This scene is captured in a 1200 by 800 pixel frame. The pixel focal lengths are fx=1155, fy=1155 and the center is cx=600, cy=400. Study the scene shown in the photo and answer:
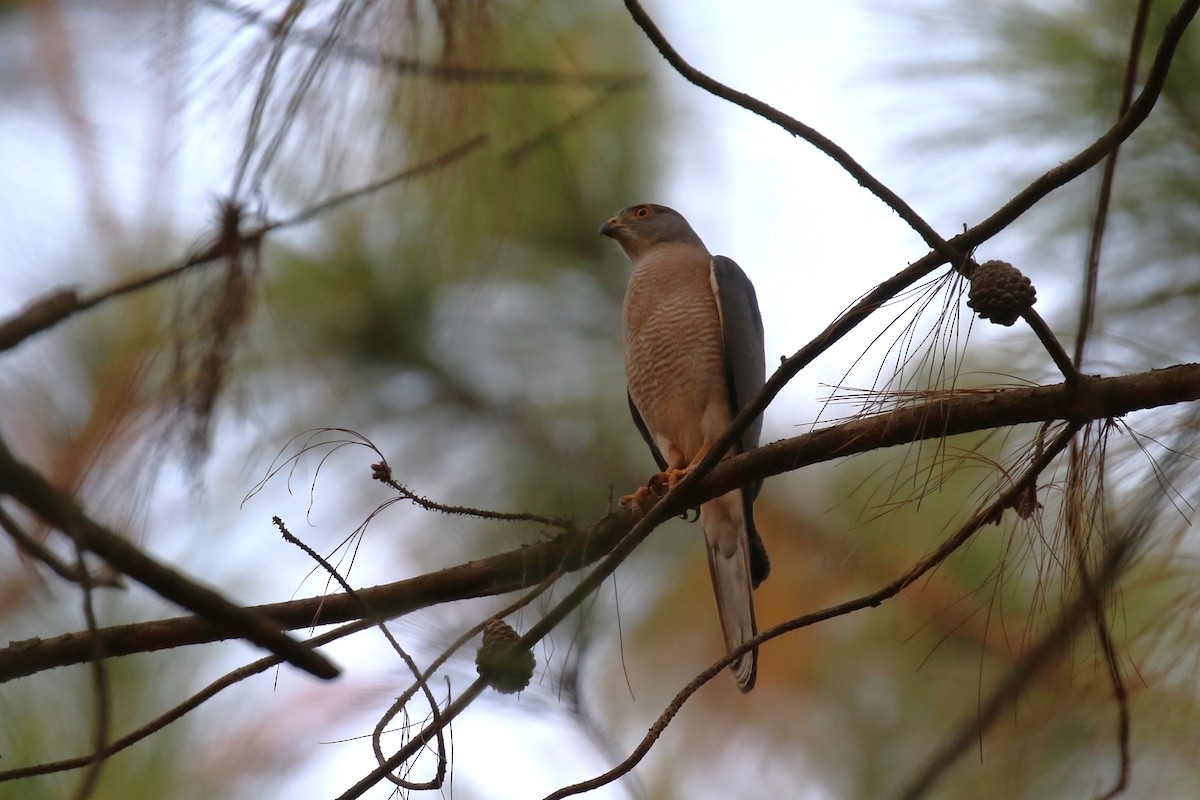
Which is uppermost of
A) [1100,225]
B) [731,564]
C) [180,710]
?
[731,564]

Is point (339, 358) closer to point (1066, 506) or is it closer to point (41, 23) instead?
point (41, 23)

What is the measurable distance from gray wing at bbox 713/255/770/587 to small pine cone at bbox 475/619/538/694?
2.13 meters

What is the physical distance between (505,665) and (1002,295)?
1.10 meters

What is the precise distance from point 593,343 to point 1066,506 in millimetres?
3014

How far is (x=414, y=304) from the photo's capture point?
4457 millimetres

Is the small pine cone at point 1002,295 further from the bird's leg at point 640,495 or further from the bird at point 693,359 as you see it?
the bird at point 693,359

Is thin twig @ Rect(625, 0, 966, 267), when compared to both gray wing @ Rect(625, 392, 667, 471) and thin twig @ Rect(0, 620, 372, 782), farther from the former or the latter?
gray wing @ Rect(625, 392, 667, 471)

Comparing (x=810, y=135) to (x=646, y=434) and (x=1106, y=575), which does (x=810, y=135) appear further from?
(x=646, y=434)

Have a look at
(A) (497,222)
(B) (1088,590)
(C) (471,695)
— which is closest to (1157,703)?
(B) (1088,590)

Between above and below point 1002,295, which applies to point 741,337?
above

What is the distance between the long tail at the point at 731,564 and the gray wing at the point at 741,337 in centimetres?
17

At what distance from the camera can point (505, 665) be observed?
6.99 feet

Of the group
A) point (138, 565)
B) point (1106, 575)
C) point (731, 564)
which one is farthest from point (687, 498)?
point (731, 564)

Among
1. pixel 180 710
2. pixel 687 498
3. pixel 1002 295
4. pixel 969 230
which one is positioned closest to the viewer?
Answer: pixel 1002 295
